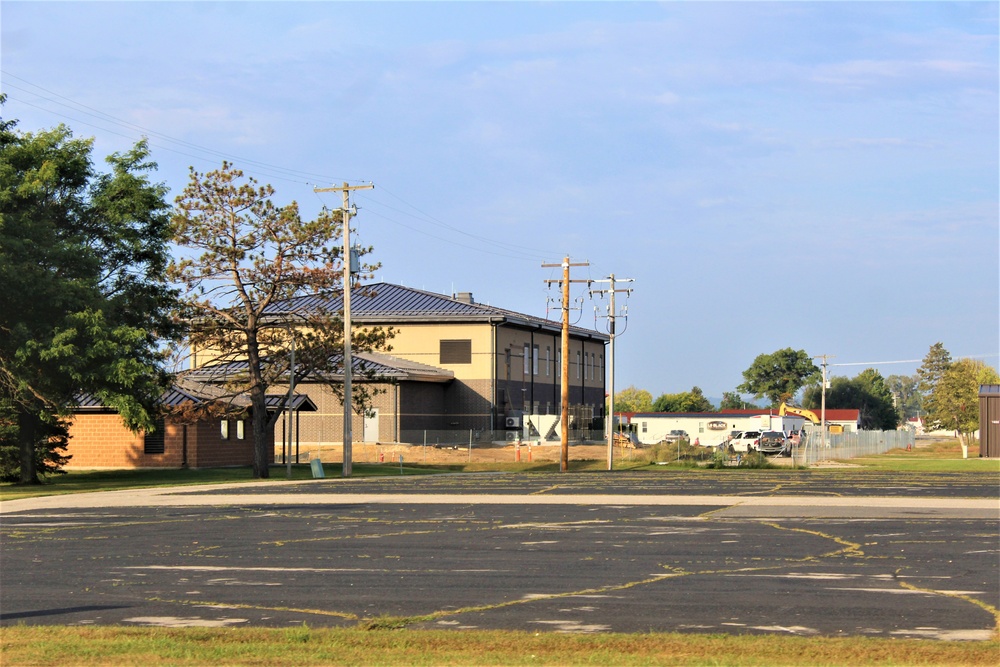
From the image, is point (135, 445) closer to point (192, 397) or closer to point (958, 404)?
point (192, 397)

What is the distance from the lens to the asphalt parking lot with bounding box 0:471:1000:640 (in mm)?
Result: 12484

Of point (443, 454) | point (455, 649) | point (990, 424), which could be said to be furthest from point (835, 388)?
point (455, 649)

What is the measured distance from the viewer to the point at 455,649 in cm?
1070

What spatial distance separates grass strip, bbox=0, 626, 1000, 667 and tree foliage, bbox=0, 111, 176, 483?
30.0m

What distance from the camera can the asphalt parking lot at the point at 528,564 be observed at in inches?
Result: 492

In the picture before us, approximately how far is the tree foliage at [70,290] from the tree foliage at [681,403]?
125m

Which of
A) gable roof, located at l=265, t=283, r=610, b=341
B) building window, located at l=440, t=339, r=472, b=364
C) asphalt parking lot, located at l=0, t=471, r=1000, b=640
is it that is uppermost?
gable roof, located at l=265, t=283, r=610, b=341

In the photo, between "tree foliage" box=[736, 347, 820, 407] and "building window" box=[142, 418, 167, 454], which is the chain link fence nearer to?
"building window" box=[142, 418, 167, 454]

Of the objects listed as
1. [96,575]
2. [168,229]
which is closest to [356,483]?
[168,229]

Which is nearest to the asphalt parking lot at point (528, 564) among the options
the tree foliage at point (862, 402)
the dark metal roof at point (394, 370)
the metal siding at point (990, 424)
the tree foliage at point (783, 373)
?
the dark metal roof at point (394, 370)

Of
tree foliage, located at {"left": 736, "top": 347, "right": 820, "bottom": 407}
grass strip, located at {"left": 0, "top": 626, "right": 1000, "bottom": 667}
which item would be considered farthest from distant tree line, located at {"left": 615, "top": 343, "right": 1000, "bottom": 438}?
grass strip, located at {"left": 0, "top": 626, "right": 1000, "bottom": 667}

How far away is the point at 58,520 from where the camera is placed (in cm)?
2583

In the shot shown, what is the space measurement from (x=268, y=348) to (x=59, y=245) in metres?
12.2

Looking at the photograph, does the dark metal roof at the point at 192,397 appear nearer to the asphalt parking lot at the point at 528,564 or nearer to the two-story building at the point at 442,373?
the two-story building at the point at 442,373
